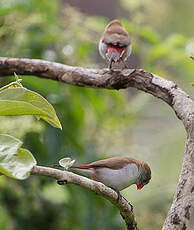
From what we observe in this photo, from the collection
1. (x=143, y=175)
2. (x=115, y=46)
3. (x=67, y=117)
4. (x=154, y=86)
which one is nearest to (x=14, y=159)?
(x=154, y=86)

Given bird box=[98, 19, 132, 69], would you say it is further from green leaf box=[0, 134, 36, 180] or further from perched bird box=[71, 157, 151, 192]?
green leaf box=[0, 134, 36, 180]

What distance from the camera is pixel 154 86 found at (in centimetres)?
190

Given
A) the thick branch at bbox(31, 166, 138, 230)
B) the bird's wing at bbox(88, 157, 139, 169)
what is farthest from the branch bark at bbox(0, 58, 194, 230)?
the bird's wing at bbox(88, 157, 139, 169)

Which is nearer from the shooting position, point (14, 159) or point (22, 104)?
point (14, 159)

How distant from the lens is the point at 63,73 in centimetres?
215

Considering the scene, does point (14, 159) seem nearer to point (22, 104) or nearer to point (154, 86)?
point (22, 104)

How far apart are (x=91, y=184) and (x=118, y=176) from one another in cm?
67

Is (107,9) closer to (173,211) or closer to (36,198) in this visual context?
(36,198)

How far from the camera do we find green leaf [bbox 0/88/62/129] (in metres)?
1.27

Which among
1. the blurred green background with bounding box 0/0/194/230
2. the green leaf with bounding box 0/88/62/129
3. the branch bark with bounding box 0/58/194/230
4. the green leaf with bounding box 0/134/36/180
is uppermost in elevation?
the green leaf with bounding box 0/88/62/129

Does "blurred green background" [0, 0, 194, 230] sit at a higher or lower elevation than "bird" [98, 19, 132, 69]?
lower

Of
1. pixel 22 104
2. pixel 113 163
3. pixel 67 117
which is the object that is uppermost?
pixel 22 104

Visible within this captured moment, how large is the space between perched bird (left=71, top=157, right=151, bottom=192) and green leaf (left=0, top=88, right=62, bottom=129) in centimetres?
45

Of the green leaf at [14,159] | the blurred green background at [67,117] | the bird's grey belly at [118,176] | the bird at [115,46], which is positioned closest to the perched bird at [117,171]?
the bird's grey belly at [118,176]
